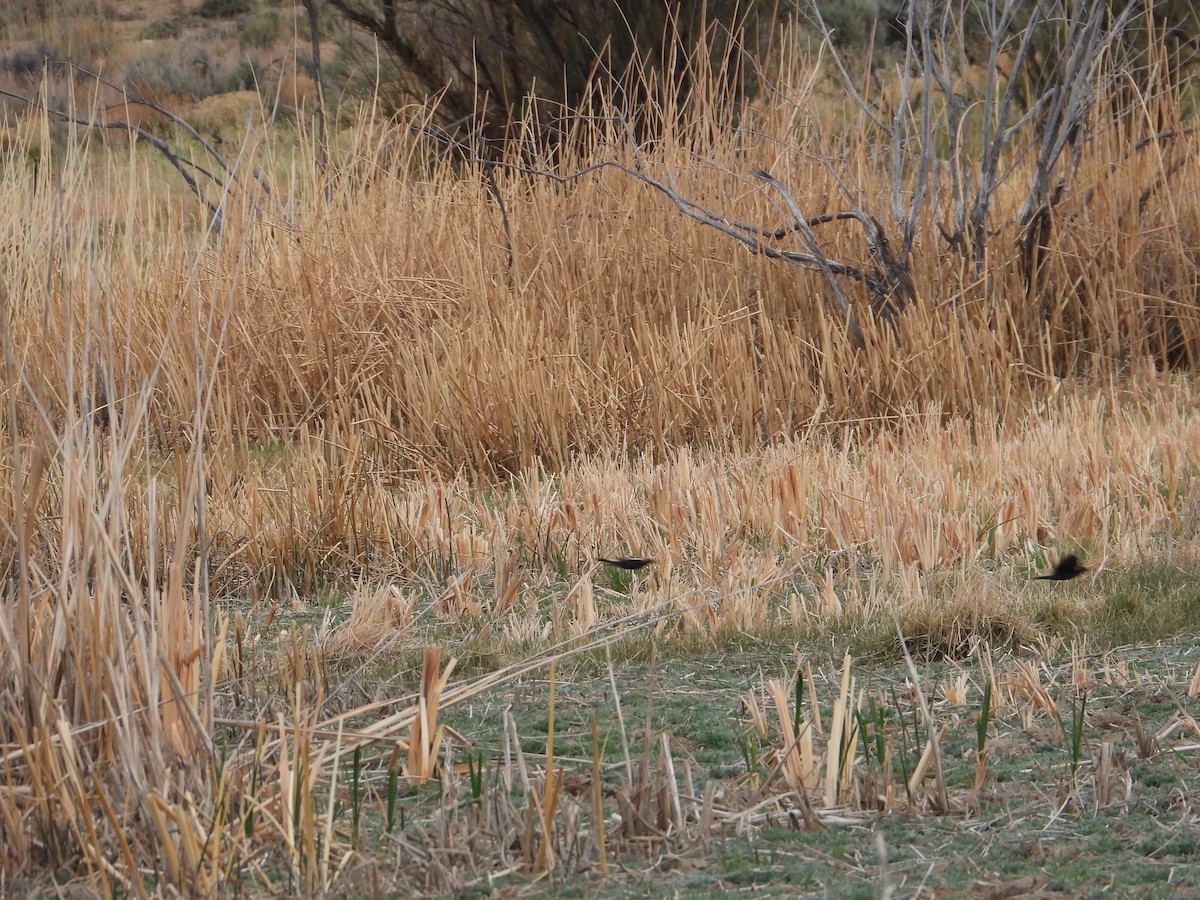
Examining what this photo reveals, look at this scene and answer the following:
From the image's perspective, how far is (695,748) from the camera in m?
2.08

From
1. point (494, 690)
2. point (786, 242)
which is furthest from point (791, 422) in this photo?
point (494, 690)

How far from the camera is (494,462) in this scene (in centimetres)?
542

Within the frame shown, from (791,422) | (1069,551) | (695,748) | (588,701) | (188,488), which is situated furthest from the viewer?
(791,422)

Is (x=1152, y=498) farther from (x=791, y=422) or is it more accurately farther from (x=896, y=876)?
(x=896, y=876)

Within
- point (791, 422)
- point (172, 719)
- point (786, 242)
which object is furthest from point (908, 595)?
point (786, 242)

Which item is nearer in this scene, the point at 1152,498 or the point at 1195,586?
the point at 1195,586

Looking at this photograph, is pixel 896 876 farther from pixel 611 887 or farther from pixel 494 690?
pixel 494 690

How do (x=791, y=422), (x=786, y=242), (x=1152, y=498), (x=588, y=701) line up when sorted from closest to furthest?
(x=588, y=701) < (x=1152, y=498) < (x=791, y=422) < (x=786, y=242)

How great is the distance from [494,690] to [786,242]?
4.55 metres

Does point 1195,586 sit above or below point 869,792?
→ below

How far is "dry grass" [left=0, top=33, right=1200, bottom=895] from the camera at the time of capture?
1662 mm

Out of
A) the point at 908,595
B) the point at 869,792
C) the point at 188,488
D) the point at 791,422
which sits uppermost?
the point at 188,488

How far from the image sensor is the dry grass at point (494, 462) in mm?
1662

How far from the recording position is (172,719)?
1727 millimetres
